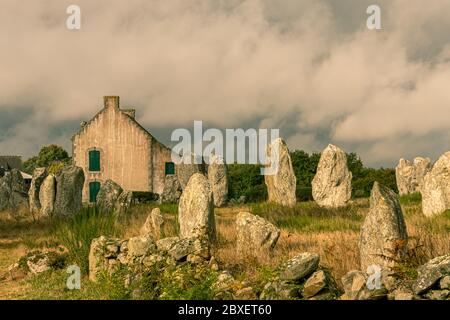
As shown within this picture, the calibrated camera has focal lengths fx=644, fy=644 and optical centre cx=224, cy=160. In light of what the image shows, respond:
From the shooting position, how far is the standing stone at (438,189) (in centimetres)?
2270

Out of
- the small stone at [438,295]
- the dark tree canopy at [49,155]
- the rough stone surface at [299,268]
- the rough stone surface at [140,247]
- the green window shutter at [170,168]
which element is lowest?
the small stone at [438,295]

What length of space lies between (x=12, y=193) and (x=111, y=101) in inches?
498

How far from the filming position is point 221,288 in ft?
32.6

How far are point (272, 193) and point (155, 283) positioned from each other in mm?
18165

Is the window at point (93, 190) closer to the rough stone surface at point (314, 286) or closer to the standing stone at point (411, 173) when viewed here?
the standing stone at point (411, 173)

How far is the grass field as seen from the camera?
37.5 ft

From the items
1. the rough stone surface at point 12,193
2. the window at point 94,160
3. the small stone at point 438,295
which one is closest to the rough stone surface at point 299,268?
the small stone at point 438,295

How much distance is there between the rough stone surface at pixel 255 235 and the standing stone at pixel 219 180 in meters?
18.0

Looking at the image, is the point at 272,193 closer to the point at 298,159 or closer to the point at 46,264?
the point at 46,264

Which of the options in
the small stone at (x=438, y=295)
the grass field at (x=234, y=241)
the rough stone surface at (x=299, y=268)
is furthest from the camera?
the grass field at (x=234, y=241)

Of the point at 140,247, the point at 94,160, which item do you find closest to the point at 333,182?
the point at 140,247

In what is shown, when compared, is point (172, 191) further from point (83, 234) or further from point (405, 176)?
point (83, 234)

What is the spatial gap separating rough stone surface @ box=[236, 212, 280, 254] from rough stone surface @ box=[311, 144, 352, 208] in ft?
44.1
